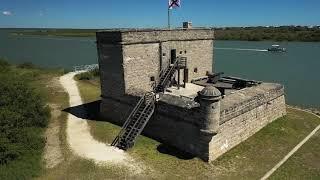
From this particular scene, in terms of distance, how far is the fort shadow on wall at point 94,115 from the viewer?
17844 millimetres

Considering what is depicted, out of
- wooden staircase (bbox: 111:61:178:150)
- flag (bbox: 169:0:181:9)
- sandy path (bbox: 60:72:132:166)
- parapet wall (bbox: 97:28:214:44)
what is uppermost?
flag (bbox: 169:0:181:9)

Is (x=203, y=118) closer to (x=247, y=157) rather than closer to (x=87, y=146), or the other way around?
(x=247, y=157)

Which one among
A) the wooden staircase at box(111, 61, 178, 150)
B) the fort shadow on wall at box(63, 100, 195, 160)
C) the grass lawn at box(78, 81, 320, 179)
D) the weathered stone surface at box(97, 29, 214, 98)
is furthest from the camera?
the weathered stone surface at box(97, 29, 214, 98)

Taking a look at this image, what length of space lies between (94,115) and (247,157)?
38.3ft

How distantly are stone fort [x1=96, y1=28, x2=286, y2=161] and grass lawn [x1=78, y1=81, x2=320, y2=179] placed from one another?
59 cm

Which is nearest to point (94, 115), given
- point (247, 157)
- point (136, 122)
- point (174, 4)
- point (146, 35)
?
point (136, 122)

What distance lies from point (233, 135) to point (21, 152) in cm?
1130

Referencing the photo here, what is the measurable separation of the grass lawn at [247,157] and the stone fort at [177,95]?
59 centimetres

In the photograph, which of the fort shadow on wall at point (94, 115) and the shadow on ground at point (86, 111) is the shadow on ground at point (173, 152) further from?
the shadow on ground at point (86, 111)

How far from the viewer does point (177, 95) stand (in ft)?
73.7

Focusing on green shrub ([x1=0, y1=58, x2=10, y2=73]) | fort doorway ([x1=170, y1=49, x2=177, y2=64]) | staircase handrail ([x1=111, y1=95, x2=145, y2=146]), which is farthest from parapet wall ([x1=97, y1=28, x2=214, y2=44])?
green shrub ([x1=0, y1=58, x2=10, y2=73])

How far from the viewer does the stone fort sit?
1731 centimetres

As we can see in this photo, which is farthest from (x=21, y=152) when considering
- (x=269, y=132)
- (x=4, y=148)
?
(x=269, y=132)

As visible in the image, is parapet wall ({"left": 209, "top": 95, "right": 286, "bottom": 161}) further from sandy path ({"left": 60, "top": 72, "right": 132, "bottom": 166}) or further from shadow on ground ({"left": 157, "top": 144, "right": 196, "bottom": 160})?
sandy path ({"left": 60, "top": 72, "right": 132, "bottom": 166})
